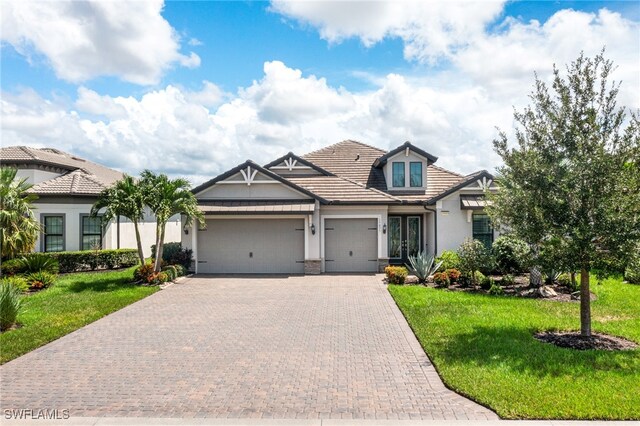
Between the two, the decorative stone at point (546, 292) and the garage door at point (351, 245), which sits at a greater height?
the garage door at point (351, 245)

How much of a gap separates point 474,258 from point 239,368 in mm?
10109

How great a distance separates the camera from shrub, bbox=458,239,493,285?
14.9m

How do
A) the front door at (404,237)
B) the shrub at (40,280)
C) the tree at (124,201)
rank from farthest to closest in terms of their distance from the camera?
the front door at (404,237) < the tree at (124,201) < the shrub at (40,280)

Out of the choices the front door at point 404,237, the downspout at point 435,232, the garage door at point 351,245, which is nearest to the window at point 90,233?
the garage door at point 351,245

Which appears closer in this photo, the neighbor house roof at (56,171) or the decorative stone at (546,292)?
the decorative stone at (546,292)

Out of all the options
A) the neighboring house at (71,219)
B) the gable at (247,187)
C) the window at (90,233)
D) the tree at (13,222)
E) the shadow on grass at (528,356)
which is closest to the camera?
the shadow on grass at (528,356)

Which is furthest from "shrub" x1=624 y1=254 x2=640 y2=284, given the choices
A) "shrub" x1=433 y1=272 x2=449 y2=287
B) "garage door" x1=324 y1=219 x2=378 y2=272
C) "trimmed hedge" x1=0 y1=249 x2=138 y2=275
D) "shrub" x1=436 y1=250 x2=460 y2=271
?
"trimmed hedge" x1=0 y1=249 x2=138 y2=275

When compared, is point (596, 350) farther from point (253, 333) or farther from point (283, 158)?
point (283, 158)

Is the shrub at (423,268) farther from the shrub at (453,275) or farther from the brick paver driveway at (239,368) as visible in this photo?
the brick paver driveway at (239,368)

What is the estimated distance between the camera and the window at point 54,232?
68.3ft

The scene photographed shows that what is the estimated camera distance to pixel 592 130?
27.7 feet

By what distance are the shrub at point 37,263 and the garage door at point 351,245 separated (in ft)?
37.4

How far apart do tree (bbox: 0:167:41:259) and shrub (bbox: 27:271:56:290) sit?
176 cm

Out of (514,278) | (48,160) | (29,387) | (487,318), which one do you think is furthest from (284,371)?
(48,160)
